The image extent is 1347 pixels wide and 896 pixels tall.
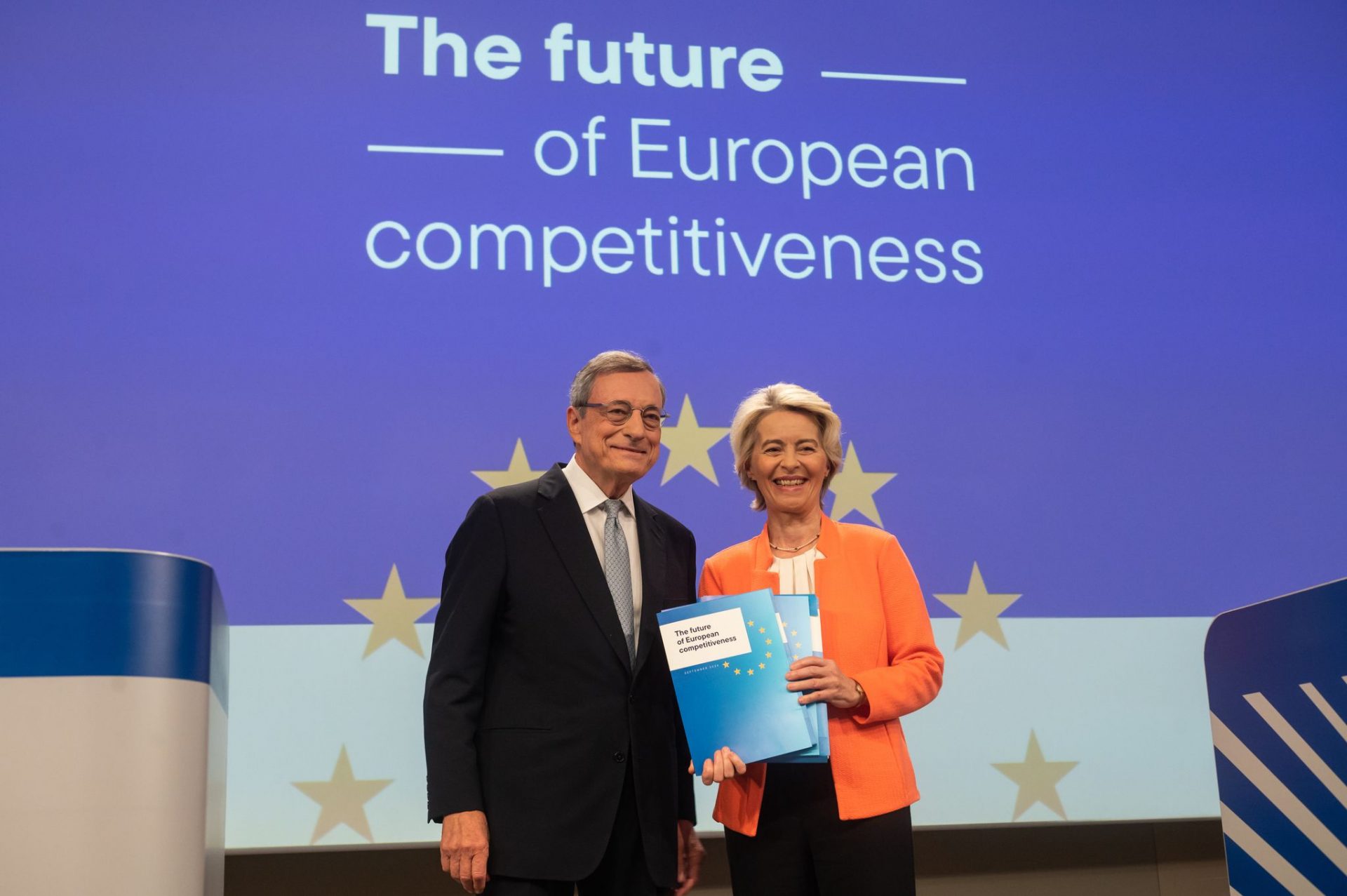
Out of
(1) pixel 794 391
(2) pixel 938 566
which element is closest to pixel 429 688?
(1) pixel 794 391

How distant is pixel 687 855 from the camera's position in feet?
7.15

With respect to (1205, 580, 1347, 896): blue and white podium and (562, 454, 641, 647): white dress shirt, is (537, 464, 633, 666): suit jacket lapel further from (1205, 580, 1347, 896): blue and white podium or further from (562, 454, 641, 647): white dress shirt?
(1205, 580, 1347, 896): blue and white podium

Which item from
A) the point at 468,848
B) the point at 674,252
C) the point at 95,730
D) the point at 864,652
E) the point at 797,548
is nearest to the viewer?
the point at 95,730

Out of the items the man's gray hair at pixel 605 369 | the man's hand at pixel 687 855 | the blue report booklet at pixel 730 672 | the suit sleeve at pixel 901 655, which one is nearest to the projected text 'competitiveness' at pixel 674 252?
the man's gray hair at pixel 605 369

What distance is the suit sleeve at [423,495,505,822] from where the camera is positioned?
1929 mm

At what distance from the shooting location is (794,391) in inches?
89.4

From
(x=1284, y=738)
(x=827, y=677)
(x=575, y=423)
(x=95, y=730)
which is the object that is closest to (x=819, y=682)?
(x=827, y=677)

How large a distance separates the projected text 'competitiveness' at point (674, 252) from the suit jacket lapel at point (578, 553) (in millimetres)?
1121

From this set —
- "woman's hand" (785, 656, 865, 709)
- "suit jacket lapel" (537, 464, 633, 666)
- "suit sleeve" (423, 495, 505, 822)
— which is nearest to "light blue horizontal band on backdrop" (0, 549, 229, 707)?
"suit sleeve" (423, 495, 505, 822)

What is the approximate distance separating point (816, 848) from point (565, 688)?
483 mm

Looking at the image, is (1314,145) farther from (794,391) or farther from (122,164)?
(122,164)

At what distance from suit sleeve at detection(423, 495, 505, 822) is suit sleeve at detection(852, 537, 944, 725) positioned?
0.62 m

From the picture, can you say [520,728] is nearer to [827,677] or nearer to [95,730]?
[827,677]

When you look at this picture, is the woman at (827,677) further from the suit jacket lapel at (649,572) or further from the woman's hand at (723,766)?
the suit jacket lapel at (649,572)
